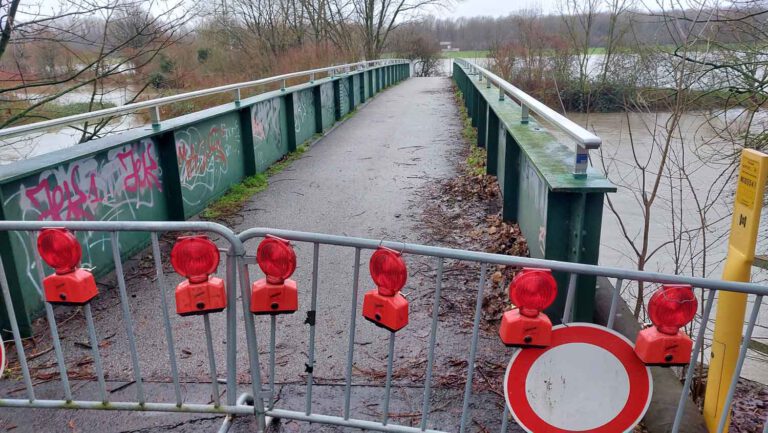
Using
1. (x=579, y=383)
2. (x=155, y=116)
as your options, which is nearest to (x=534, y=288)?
(x=579, y=383)

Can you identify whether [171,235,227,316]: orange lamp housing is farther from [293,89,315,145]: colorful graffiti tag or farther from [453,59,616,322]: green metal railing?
[293,89,315,145]: colorful graffiti tag

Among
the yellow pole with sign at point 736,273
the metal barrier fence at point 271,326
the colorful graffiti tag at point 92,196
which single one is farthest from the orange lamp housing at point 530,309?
the colorful graffiti tag at point 92,196

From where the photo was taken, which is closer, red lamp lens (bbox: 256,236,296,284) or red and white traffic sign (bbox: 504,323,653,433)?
red and white traffic sign (bbox: 504,323,653,433)

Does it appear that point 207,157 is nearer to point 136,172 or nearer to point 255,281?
point 136,172

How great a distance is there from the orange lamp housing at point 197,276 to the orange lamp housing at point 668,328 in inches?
73.1

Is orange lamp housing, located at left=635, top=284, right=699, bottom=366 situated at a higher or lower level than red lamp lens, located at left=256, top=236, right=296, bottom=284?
lower

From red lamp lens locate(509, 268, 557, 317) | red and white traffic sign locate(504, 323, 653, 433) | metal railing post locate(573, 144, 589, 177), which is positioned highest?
metal railing post locate(573, 144, 589, 177)

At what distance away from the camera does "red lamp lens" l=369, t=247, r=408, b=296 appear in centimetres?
245

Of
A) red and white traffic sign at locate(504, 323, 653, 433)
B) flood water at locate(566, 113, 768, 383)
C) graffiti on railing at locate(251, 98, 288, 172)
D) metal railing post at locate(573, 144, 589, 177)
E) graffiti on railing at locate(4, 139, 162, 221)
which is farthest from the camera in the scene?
graffiti on railing at locate(251, 98, 288, 172)

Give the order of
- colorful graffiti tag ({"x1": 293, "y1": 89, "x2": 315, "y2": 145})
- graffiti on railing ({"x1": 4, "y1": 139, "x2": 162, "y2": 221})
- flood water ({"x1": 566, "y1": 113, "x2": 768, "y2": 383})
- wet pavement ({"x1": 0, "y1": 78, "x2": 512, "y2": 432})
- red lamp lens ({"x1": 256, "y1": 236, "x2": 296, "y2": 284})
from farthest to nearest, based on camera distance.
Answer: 1. colorful graffiti tag ({"x1": 293, "y1": 89, "x2": 315, "y2": 145})
2. flood water ({"x1": 566, "y1": 113, "x2": 768, "y2": 383})
3. graffiti on railing ({"x1": 4, "y1": 139, "x2": 162, "y2": 221})
4. wet pavement ({"x1": 0, "y1": 78, "x2": 512, "y2": 432})
5. red lamp lens ({"x1": 256, "y1": 236, "x2": 296, "y2": 284})

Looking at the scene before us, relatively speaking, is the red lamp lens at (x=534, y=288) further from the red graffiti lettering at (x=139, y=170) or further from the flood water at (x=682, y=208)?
the flood water at (x=682, y=208)

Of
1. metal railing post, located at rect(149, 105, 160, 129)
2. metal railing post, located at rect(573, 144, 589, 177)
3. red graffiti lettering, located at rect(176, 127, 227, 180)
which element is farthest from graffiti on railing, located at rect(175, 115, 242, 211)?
metal railing post, located at rect(573, 144, 589, 177)

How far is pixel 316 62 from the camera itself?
26.9 m

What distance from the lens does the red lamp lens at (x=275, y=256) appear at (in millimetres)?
2543
